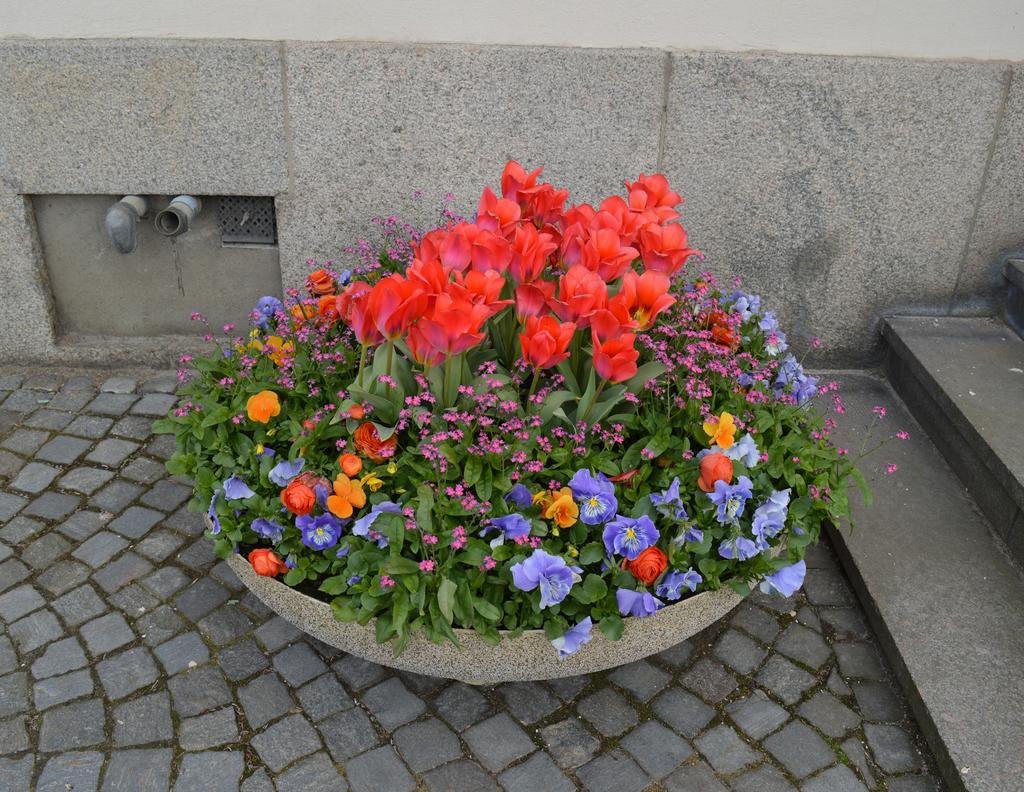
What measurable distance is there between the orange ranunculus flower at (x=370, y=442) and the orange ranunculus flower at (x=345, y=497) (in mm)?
114

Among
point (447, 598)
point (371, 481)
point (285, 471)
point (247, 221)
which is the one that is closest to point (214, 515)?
point (285, 471)

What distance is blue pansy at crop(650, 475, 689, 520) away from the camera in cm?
236

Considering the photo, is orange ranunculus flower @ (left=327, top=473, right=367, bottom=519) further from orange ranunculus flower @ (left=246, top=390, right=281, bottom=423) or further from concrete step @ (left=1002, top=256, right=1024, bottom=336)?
concrete step @ (left=1002, top=256, right=1024, bottom=336)

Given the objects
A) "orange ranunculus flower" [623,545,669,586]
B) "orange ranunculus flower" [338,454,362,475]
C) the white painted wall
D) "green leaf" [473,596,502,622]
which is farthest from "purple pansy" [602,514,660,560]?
the white painted wall

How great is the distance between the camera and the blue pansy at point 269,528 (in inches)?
95.5

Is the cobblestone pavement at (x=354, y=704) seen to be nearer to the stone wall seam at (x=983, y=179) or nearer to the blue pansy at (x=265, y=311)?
the blue pansy at (x=265, y=311)

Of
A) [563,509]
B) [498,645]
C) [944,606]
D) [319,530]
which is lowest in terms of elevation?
[944,606]

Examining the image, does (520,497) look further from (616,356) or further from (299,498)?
(299,498)

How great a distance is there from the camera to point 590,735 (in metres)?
2.48

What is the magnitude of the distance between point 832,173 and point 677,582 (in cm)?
217

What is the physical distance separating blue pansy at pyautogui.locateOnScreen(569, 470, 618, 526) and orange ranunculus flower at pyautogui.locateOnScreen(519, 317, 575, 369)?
30 centimetres

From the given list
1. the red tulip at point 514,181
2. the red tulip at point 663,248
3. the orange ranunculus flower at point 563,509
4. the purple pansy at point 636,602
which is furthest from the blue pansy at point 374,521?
the red tulip at point 514,181

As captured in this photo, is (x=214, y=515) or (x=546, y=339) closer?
(x=546, y=339)

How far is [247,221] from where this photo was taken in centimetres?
392
